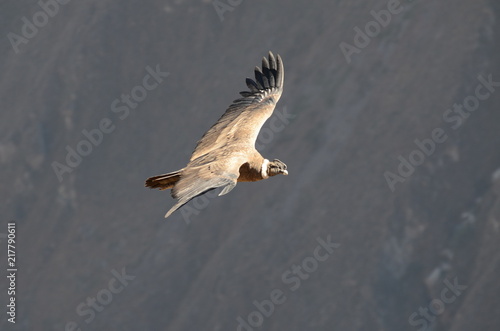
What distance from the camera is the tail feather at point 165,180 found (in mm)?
27188

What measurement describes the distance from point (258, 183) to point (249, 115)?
50.6m

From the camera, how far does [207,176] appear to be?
26.4m

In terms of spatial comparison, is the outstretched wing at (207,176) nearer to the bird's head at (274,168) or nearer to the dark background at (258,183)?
the bird's head at (274,168)

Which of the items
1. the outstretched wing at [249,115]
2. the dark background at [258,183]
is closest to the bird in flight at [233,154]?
the outstretched wing at [249,115]

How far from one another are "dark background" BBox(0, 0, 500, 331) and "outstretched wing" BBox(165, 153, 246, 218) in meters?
46.8

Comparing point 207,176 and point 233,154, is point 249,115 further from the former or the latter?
point 207,176

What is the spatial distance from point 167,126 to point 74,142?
8113mm

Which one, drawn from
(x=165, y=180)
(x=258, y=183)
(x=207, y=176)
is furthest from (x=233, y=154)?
(x=258, y=183)

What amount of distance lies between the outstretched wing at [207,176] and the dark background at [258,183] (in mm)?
46797

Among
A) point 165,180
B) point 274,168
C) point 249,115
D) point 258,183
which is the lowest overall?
point 274,168

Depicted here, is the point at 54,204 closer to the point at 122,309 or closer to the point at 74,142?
the point at 74,142

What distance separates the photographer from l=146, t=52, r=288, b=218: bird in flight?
85.3ft

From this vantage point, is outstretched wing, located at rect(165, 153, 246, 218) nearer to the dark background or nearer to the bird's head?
the bird's head

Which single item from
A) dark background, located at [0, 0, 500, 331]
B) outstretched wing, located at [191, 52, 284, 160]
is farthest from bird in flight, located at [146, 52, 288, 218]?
dark background, located at [0, 0, 500, 331]
